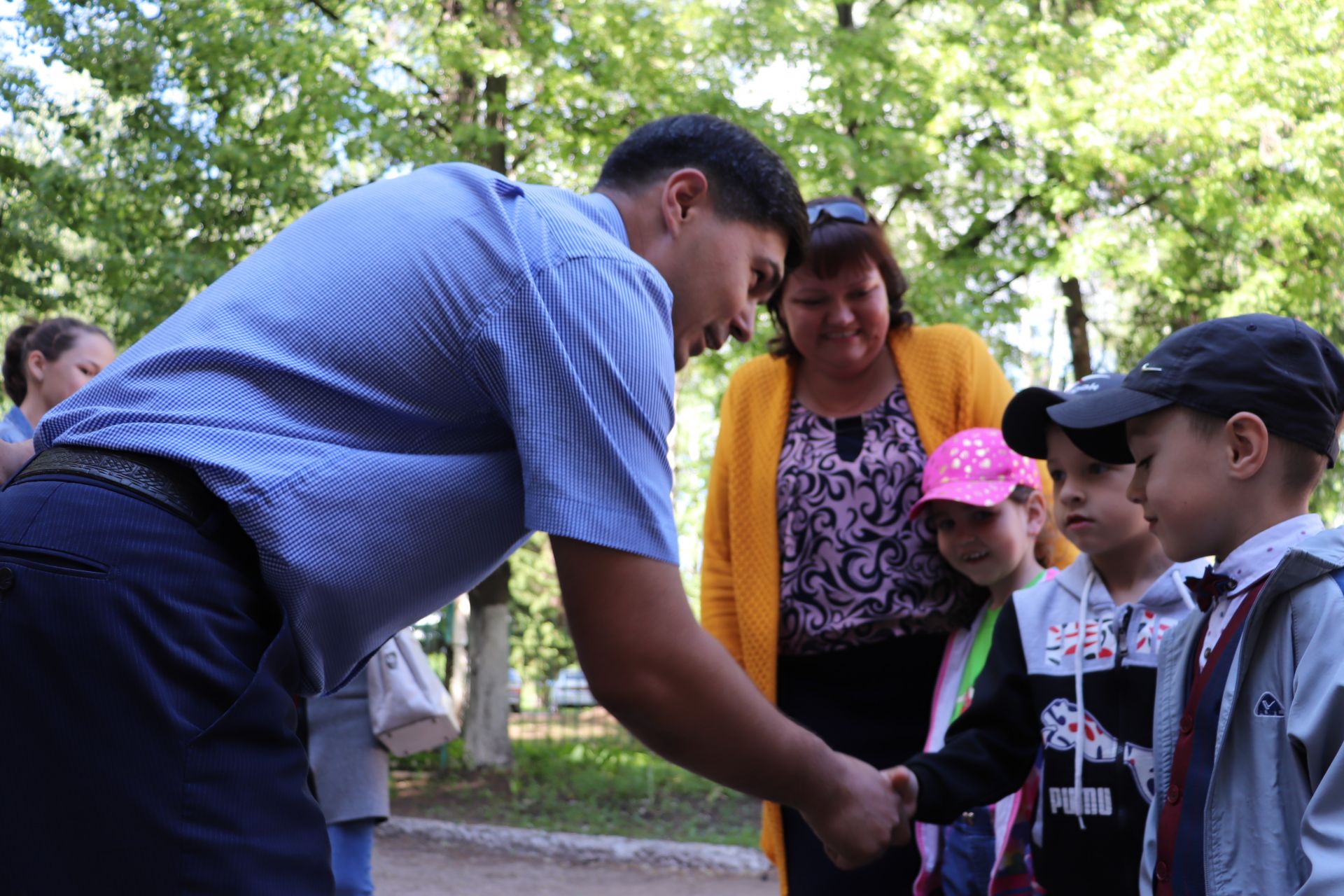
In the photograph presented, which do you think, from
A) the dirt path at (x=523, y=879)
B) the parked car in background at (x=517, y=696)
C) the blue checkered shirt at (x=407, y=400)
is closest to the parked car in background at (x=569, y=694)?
the parked car in background at (x=517, y=696)

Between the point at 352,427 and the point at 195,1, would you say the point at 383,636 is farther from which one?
the point at 195,1

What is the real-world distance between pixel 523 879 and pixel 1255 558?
247 inches

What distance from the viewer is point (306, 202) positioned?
32.2ft

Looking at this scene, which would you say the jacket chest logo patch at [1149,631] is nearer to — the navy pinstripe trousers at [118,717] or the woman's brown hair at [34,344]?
the navy pinstripe trousers at [118,717]

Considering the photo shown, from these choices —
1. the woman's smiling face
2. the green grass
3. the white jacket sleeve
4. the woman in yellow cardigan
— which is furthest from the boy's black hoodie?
the green grass

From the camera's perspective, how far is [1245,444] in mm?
2154

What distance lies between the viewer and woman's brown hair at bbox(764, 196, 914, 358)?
11.0 ft

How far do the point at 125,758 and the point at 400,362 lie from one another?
59 cm

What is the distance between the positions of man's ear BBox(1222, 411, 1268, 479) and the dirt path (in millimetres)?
5530

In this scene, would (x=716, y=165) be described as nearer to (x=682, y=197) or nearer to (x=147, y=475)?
(x=682, y=197)

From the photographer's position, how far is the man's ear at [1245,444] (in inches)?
84.0

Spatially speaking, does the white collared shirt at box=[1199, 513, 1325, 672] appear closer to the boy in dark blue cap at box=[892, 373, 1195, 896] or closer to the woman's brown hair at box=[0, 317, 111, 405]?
the boy in dark blue cap at box=[892, 373, 1195, 896]

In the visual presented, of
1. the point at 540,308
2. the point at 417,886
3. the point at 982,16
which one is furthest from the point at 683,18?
the point at 540,308

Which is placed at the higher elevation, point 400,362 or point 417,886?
point 400,362
